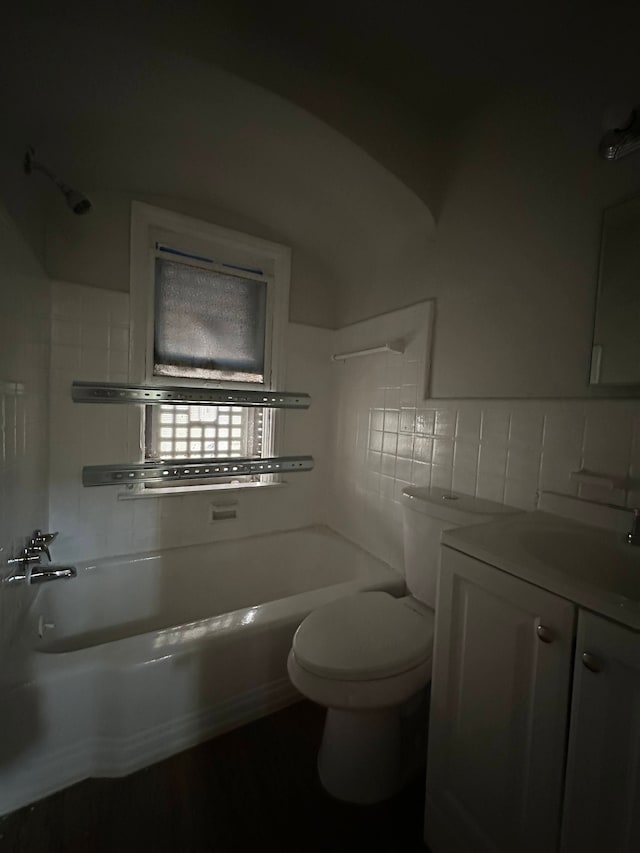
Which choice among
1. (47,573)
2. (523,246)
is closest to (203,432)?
(47,573)

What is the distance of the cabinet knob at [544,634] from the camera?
2.23 feet

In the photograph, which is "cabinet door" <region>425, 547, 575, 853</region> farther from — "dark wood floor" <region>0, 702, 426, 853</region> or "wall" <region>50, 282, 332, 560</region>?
"wall" <region>50, 282, 332, 560</region>

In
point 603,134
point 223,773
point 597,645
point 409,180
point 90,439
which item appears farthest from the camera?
point 90,439

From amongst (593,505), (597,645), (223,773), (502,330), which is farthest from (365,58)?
(223,773)

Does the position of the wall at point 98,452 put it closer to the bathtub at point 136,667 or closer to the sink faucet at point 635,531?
the bathtub at point 136,667

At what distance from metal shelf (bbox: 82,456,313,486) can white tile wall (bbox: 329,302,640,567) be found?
355mm

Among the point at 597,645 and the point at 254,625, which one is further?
the point at 254,625

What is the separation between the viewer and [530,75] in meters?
1.17

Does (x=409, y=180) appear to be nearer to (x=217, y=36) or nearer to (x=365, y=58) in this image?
(x=365, y=58)

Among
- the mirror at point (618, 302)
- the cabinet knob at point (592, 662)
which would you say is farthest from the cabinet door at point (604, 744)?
the mirror at point (618, 302)

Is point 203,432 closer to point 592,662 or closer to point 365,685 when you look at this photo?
point 365,685

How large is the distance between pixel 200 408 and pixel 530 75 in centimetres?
191

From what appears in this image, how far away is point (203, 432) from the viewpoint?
202cm

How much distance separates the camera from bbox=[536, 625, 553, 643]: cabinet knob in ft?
2.23
